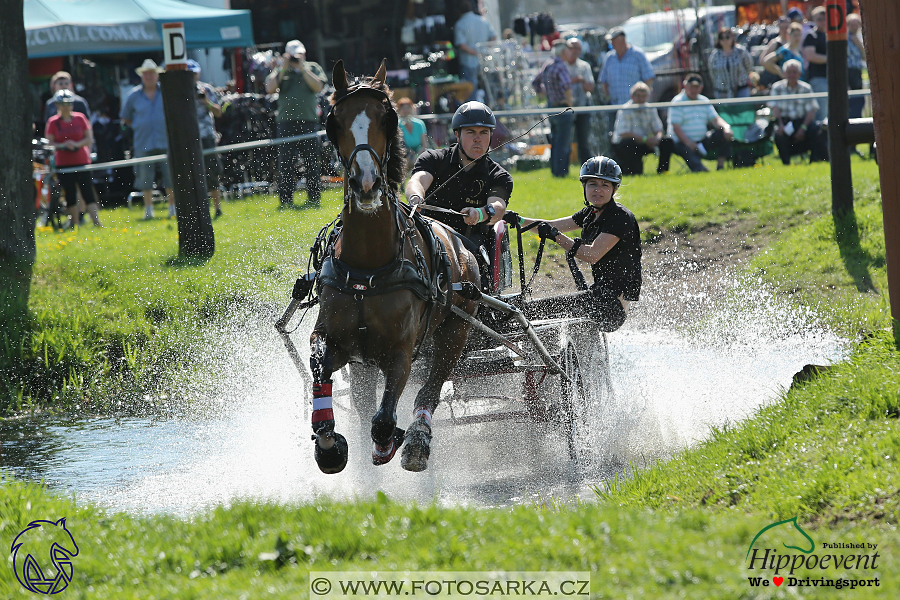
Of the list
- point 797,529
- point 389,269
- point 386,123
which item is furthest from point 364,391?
point 797,529

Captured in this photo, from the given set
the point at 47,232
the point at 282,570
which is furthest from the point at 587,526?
the point at 47,232

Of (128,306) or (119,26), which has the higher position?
(119,26)

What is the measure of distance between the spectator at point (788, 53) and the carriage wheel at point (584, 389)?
10.3m

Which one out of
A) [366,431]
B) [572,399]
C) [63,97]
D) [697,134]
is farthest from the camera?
[697,134]

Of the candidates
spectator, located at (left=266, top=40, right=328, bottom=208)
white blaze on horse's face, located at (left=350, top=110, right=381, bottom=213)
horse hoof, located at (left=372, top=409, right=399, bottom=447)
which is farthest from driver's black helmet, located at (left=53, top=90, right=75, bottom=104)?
horse hoof, located at (left=372, top=409, right=399, bottom=447)

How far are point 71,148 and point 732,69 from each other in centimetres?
1011

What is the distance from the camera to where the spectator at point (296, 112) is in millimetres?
12336

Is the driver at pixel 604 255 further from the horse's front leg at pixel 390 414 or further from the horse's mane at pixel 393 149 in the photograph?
the horse's front leg at pixel 390 414

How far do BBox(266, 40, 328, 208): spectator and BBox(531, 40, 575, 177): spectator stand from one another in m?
3.48

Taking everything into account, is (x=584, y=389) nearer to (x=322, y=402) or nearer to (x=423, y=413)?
(x=423, y=413)

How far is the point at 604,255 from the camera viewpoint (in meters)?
6.56

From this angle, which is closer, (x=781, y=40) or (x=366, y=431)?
(x=366, y=431)

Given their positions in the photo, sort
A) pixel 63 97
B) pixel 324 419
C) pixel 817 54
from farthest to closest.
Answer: pixel 817 54
pixel 63 97
pixel 324 419

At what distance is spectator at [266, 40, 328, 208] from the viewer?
12.3 m
